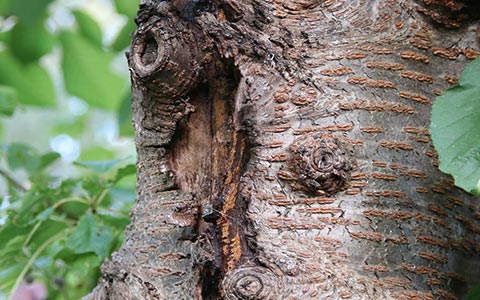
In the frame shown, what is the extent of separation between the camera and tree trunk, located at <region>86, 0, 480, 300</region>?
2.84 ft

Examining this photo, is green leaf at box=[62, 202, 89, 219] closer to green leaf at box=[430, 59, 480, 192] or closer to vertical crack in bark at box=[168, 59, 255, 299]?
vertical crack in bark at box=[168, 59, 255, 299]

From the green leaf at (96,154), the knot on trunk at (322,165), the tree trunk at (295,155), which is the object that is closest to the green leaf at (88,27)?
the green leaf at (96,154)

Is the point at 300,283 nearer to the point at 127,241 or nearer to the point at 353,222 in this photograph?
the point at 353,222

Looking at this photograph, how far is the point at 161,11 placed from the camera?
0.96 meters

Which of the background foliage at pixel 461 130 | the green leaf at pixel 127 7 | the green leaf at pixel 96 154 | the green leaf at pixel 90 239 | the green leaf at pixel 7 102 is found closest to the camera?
the background foliage at pixel 461 130

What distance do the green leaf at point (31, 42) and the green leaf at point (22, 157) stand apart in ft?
1.18

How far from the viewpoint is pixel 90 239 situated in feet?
4.22

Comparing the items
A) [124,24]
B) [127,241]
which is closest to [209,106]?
[127,241]

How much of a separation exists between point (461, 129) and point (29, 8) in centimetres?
57

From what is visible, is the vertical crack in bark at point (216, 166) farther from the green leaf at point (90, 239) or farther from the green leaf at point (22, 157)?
the green leaf at point (22, 157)

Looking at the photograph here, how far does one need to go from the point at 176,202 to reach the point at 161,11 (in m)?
0.26

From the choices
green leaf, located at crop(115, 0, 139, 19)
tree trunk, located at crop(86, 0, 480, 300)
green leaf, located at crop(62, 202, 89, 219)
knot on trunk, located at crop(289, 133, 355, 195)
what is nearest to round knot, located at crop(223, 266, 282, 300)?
tree trunk, located at crop(86, 0, 480, 300)

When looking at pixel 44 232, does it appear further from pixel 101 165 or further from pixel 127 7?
pixel 127 7

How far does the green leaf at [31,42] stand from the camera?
1919 mm
